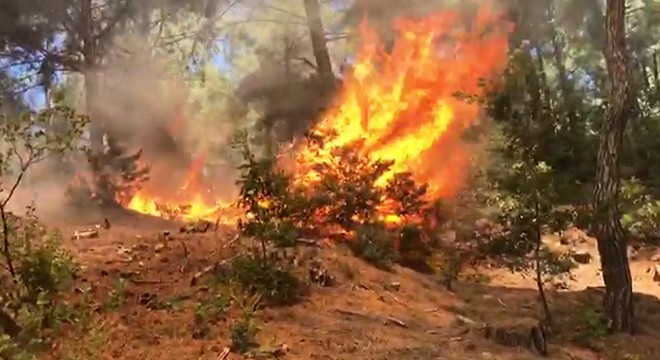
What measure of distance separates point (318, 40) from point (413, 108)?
583 centimetres

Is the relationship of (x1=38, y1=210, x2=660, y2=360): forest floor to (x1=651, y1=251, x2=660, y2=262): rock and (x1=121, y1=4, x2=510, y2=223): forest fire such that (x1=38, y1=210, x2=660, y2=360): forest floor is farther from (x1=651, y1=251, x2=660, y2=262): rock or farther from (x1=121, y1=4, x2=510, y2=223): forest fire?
(x1=651, y1=251, x2=660, y2=262): rock

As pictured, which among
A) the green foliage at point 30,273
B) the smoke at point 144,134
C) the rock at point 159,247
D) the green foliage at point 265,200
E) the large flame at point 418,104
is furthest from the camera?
the smoke at point 144,134

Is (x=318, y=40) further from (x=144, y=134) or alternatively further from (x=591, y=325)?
(x=591, y=325)

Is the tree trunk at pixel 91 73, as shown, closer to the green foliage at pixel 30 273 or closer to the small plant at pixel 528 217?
the green foliage at pixel 30 273

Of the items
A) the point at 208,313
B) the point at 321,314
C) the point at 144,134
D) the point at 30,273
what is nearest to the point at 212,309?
the point at 208,313

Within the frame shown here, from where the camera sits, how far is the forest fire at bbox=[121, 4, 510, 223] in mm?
15992

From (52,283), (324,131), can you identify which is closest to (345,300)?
(52,283)

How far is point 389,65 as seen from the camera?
1788 cm

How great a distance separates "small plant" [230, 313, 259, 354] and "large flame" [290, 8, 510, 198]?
7.14 m

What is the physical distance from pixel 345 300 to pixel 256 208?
1.80 meters

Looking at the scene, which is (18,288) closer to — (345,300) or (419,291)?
(345,300)

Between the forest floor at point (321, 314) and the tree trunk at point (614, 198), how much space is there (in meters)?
0.38

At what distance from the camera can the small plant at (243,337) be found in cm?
784

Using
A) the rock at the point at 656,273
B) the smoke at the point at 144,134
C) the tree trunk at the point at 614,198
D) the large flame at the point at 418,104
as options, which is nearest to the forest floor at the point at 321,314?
the tree trunk at the point at 614,198
